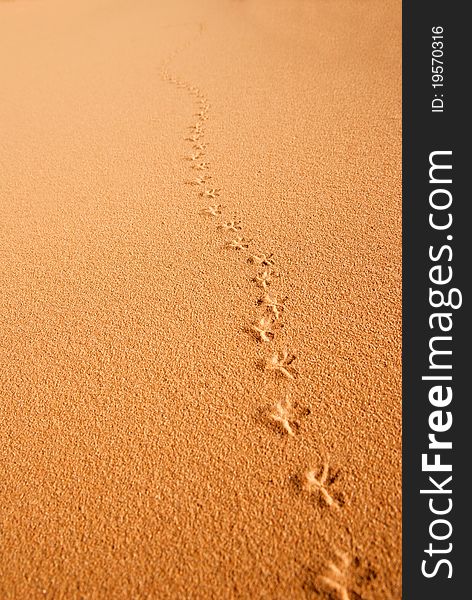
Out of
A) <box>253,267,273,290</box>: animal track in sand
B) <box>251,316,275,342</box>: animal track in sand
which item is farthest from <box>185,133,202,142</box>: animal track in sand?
<box>251,316,275,342</box>: animal track in sand

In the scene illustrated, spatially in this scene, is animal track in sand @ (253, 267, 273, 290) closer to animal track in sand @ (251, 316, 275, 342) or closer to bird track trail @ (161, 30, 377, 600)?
bird track trail @ (161, 30, 377, 600)

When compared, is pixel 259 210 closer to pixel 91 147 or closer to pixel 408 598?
pixel 91 147

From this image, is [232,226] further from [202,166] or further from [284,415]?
[284,415]

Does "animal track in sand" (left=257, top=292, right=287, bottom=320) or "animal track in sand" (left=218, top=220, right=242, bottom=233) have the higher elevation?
"animal track in sand" (left=218, top=220, right=242, bottom=233)

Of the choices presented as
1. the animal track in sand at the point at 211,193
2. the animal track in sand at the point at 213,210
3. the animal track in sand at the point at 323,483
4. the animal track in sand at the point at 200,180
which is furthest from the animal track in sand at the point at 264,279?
the animal track in sand at the point at 200,180

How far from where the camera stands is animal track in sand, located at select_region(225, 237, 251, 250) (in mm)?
2605

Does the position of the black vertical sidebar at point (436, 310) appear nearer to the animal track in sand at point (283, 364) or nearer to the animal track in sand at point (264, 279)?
the animal track in sand at point (283, 364)

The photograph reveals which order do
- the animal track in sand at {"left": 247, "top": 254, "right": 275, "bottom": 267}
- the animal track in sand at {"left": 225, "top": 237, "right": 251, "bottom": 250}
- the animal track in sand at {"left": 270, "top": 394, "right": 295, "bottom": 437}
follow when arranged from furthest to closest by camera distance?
the animal track in sand at {"left": 225, "top": 237, "right": 251, "bottom": 250} < the animal track in sand at {"left": 247, "top": 254, "right": 275, "bottom": 267} < the animal track in sand at {"left": 270, "top": 394, "right": 295, "bottom": 437}

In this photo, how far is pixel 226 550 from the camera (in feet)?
4.75

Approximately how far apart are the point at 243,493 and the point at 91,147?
328 cm

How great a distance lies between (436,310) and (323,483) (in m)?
1.07

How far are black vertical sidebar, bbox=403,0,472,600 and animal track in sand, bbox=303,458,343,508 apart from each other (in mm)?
234

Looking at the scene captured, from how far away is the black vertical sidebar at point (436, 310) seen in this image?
1549 millimetres

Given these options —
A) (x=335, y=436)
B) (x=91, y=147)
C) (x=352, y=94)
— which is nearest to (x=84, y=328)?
(x=335, y=436)
